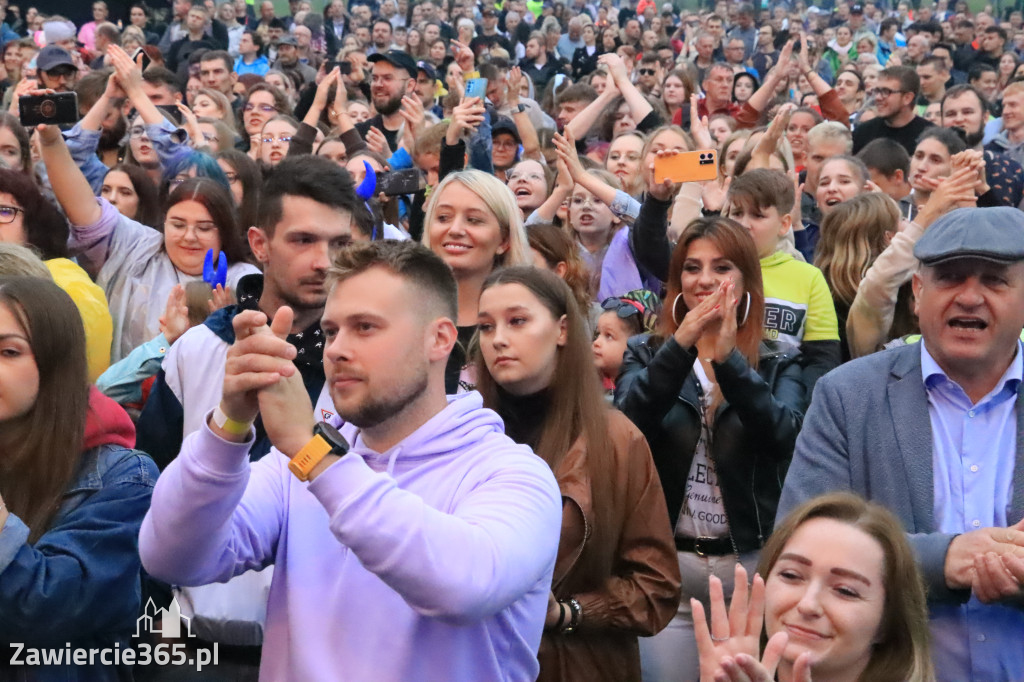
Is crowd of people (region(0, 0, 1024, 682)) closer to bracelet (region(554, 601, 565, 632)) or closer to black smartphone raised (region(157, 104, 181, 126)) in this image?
bracelet (region(554, 601, 565, 632))

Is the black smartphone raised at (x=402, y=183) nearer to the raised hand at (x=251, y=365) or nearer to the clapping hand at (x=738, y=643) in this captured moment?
the raised hand at (x=251, y=365)

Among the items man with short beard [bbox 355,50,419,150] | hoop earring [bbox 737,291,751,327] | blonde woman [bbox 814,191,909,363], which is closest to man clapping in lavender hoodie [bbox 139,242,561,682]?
hoop earring [bbox 737,291,751,327]

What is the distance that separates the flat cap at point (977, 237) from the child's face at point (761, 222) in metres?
1.91

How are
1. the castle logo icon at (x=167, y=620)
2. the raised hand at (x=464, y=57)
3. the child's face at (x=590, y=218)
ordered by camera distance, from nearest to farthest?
the castle logo icon at (x=167, y=620)
the child's face at (x=590, y=218)
the raised hand at (x=464, y=57)

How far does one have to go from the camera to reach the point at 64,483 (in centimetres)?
271

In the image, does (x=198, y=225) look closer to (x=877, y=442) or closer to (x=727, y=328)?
(x=727, y=328)

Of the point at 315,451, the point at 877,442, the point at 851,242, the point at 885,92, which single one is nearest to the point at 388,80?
the point at 885,92

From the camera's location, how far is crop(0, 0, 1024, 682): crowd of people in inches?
88.0

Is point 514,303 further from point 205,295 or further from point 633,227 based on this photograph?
point 633,227

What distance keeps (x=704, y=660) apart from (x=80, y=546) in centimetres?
135

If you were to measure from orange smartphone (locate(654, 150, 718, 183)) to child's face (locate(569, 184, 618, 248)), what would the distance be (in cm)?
80

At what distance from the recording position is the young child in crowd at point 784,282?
14.9 feet

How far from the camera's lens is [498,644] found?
234 centimetres

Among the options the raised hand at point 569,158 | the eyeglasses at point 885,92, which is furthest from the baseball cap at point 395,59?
the raised hand at point 569,158
